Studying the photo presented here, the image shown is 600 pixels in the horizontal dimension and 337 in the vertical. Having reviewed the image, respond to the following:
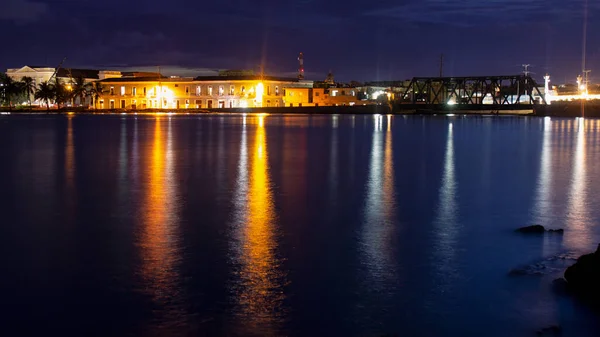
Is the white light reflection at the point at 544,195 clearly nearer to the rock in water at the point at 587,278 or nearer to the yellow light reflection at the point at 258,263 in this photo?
the rock in water at the point at 587,278

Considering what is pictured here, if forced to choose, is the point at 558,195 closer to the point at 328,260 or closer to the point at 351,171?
the point at 351,171

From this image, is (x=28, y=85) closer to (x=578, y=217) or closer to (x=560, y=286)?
(x=578, y=217)

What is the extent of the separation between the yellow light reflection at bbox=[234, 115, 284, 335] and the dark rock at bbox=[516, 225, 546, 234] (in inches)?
190

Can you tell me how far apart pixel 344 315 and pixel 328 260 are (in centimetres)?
259

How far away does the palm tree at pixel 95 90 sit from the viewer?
14538 centimetres

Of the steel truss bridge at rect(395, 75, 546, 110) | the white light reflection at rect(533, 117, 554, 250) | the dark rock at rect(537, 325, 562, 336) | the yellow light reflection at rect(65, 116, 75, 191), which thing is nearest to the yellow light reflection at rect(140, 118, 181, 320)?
the yellow light reflection at rect(65, 116, 75, 191)

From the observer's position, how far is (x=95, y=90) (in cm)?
14488

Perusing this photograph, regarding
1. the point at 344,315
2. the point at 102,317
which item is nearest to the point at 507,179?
the point at 344,315

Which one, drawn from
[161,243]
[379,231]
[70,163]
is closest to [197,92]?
[70,163]

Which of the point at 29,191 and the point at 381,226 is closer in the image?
the point at 381,226

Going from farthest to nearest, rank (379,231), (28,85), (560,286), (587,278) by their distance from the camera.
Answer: (28,85) → (379,231) → (560,286) → (587,278)

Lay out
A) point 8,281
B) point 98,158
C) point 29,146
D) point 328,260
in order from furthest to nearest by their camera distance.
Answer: point 29,146
point 98,158
point 328,260
point 8,281

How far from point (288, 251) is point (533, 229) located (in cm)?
512

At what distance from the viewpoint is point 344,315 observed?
8.84 meters
